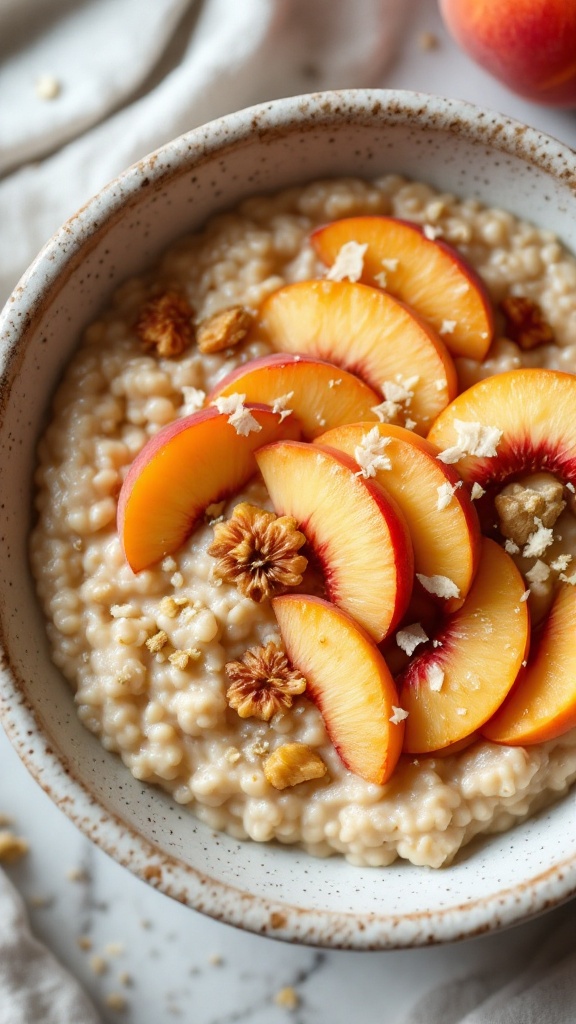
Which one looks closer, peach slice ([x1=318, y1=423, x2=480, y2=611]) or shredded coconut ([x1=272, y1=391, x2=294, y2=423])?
peach slice ([x1=318, y1=423, x2=480, y2=611])

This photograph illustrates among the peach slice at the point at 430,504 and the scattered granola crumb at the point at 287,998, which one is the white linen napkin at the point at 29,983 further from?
the peach slice at the point at 430,504

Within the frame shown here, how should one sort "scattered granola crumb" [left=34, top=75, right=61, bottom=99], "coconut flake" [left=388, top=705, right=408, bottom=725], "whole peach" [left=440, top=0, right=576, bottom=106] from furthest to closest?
"scattered granola crumb" [left=34, top=75, right=61, bottom=99], "whole peach" [left=440, top=0, right=576, bottom=106], "coconut flake" [left=388, top=705, right=408, bottom=725]

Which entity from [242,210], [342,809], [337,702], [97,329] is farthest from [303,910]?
[242,210]

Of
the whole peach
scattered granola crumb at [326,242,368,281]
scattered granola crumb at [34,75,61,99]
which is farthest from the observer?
scattered granola crumb at [34,75,61,99]

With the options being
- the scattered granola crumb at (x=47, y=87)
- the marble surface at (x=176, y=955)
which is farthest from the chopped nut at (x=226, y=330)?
the marble surface at (x=176, y=955)

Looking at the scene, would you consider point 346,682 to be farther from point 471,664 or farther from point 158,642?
point 158,642

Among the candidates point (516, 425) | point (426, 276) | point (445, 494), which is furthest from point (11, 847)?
point (426, 276)

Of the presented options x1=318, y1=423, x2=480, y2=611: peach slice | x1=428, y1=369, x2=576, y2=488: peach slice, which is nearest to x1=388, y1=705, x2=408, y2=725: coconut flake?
x1=318, y1=423, x2=480, y2=611: peach slice

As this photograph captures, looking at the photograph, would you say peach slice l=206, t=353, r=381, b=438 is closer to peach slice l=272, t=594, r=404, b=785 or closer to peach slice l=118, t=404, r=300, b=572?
peach slice l=118, t=404, r=300, b=572
